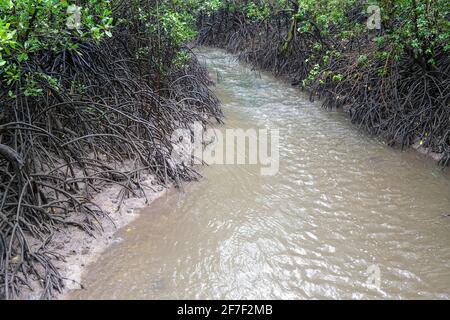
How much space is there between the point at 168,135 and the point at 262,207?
1.71m

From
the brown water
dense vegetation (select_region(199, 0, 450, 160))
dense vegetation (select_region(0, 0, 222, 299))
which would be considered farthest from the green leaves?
dense vegetation (select_region(199, 0, 450, 160))

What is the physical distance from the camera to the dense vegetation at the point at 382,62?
5.44 meters

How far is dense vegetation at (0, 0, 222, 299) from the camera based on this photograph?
10.6ft

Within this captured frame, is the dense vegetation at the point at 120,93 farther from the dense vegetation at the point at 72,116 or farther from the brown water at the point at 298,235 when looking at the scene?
the brown water at the point at 298,235

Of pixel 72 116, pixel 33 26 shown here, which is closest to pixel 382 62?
pixel 72 116

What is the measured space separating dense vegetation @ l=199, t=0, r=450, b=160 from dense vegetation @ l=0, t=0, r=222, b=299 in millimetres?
2553

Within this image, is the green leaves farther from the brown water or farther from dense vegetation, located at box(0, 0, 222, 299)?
the brown water

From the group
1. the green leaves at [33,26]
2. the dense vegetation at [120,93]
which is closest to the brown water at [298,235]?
the dense vegetation at [120,93]

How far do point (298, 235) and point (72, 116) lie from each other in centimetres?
262

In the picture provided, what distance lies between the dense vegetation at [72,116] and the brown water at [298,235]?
0.48 meters

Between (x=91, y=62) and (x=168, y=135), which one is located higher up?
(x=91, y=62)
